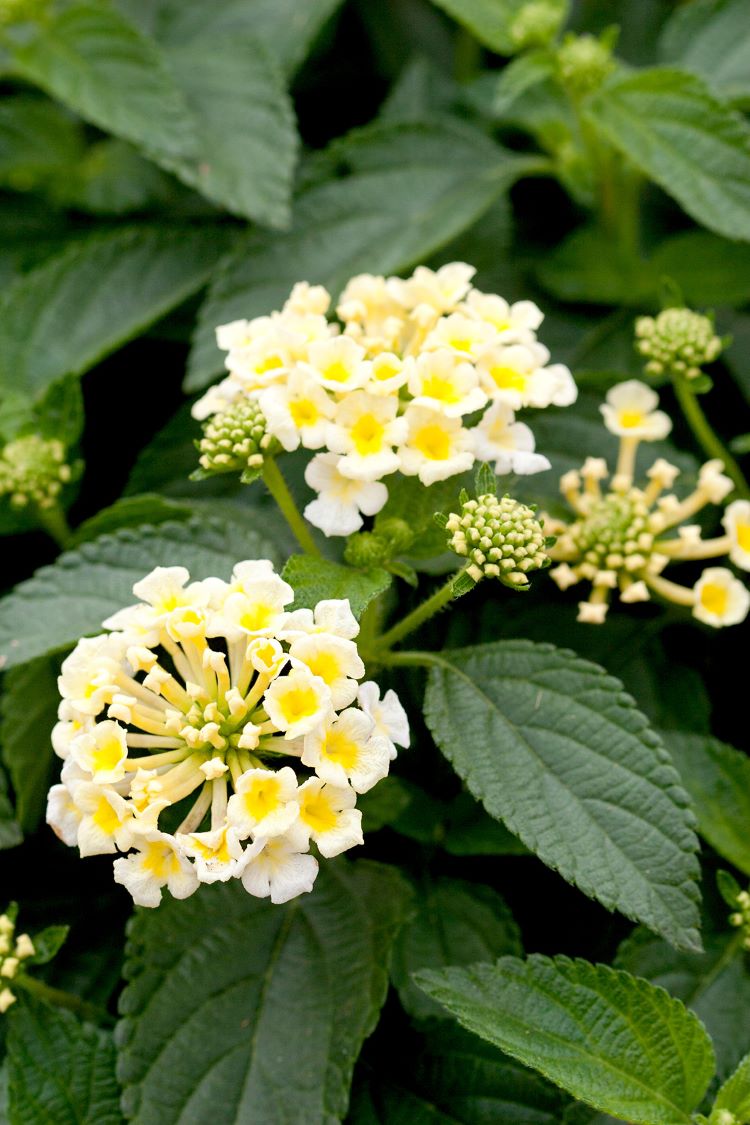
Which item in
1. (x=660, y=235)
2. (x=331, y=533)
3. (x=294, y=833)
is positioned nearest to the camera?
(x=294, y=833)

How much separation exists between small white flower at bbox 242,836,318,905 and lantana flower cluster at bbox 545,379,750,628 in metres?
0.55

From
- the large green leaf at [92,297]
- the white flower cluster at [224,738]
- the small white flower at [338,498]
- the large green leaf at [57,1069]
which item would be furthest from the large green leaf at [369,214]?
the large green leaf at [57,1069]

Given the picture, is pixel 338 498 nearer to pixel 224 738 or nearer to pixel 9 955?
pixel 224 738

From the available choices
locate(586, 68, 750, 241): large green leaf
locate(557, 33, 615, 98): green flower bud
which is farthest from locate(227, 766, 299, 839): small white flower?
locate(557, 33, 615, 98): green flower bud

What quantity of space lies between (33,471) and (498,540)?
2.60ft

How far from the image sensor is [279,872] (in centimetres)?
109

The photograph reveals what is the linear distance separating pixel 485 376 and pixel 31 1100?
1.00 m

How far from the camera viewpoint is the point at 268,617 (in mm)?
1141

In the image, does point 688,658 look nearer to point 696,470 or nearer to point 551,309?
point 696,470

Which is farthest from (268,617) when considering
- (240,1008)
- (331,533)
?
(240,1008)

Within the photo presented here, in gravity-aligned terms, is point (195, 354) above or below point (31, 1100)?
above

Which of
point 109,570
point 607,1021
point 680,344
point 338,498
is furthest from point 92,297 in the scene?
point 607,1021

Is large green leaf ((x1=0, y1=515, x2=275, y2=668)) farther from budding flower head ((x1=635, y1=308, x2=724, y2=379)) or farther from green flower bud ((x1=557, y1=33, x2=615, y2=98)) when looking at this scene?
green flower bud ((x1=557, y1=33, x2=615, y2=98))

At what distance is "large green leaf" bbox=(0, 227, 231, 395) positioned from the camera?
184 cm
